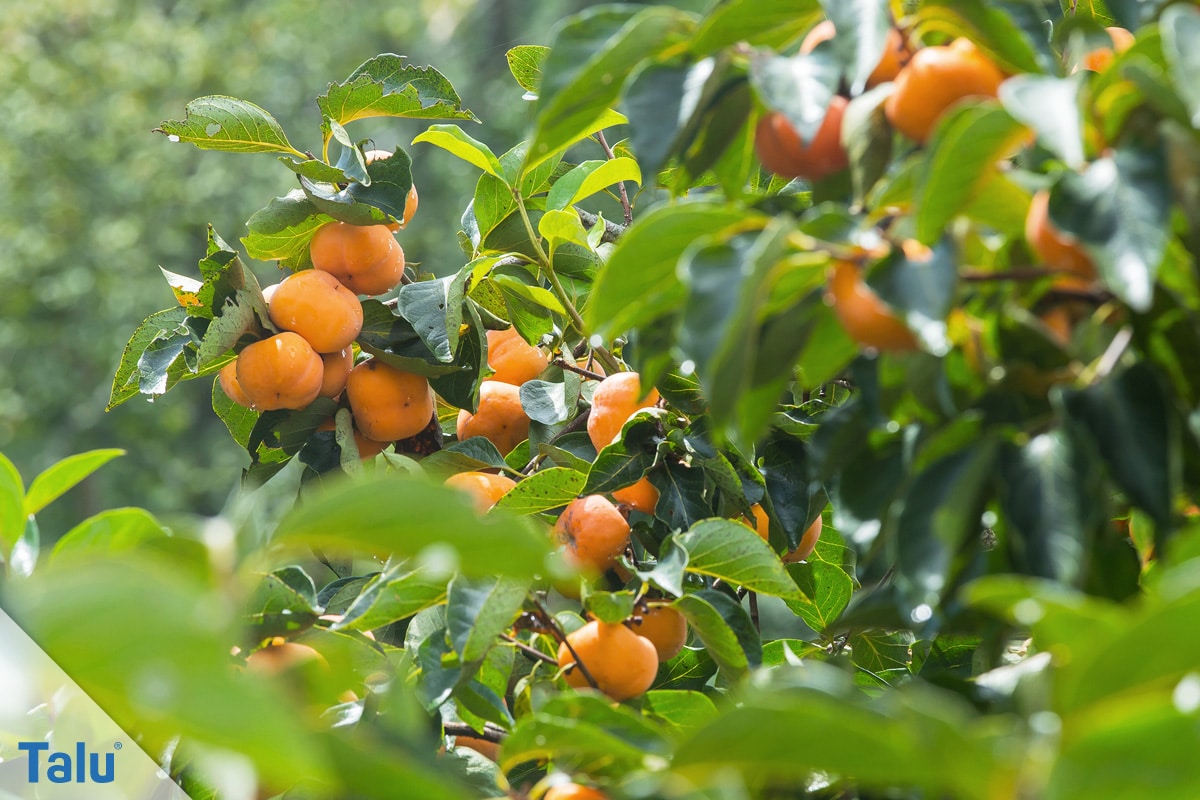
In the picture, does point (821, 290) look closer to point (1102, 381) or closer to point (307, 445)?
point (1102, 381)

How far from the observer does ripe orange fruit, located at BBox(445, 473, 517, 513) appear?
84cm

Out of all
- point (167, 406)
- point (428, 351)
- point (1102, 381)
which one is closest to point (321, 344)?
point (428, 351)

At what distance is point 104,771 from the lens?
0.60 meters

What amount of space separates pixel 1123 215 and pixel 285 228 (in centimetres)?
71

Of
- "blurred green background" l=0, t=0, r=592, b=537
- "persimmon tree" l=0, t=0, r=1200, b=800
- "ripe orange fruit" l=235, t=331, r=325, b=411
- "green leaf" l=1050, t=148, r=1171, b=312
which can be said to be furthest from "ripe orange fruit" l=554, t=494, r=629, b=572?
"blurred green background" l=0, t=0, r=592, b=537

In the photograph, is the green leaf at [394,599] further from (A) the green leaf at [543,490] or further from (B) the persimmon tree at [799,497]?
(A) the green leaf at [543,490]

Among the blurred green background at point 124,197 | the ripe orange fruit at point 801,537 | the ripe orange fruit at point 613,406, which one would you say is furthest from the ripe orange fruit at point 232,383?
the blurred green background at point 124,197

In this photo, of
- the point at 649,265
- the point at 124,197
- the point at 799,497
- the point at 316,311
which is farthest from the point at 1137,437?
the point at 124,197

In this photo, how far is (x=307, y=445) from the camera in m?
0.98

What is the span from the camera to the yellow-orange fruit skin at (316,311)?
2.95 feet

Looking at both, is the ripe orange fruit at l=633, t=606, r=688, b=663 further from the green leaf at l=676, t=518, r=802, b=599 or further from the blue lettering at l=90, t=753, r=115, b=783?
the blue lettering at l=90, t=753, r=115, b=783

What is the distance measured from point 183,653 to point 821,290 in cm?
27

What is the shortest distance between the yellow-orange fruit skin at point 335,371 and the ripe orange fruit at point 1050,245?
0.63 m

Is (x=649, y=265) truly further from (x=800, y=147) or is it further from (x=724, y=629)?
(x=724, y=629)
